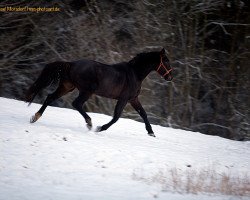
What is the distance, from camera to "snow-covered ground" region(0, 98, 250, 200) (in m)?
5.39

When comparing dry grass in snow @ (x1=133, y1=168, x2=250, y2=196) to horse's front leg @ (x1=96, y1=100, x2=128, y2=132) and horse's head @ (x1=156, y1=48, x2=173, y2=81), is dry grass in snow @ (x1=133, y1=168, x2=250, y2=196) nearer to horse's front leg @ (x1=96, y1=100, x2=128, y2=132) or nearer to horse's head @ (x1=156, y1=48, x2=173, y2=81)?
horse's front leg @ (x1=96, y1=100, x2=128, y2=132)

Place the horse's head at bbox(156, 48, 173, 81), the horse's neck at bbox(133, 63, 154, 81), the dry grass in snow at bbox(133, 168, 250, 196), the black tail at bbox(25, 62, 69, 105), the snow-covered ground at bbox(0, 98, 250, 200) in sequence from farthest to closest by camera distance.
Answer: the horse's head at bbox(156, 48, 173, 81), the horse's neck at bbox(133, 63, 154, 81), the black tail at bbox(25, 62, 69, 105), the dry grass in snow at bbox(133, 168, 250, 196), the snow-covered ground at bbox(0, 98, 250, 200)

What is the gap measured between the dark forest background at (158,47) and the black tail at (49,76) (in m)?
8.42

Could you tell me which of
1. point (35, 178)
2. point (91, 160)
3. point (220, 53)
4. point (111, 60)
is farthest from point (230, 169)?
point (220, 53)

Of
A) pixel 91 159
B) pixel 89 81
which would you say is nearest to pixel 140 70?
pixel 89 81

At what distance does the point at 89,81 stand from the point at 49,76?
90 centimetres

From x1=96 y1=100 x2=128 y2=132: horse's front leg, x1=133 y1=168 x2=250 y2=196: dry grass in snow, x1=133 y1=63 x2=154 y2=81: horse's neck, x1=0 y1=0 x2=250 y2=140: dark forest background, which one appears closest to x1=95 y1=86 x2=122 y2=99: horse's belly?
x1=96 y1=100 x2=128 y2=132: horse's front leg

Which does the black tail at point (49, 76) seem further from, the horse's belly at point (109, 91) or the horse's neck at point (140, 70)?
the horse's neck at point (140, 70)

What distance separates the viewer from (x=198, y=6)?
59.4ft

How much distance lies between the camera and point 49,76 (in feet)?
28.5

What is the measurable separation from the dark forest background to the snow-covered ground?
7073 mm

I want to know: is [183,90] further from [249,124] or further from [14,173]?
[14,173]

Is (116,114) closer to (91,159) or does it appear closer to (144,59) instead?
(144,59)

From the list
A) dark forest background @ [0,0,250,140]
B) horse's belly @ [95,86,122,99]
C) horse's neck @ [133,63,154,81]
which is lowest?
dark forest background @ [0,0,250,140]
